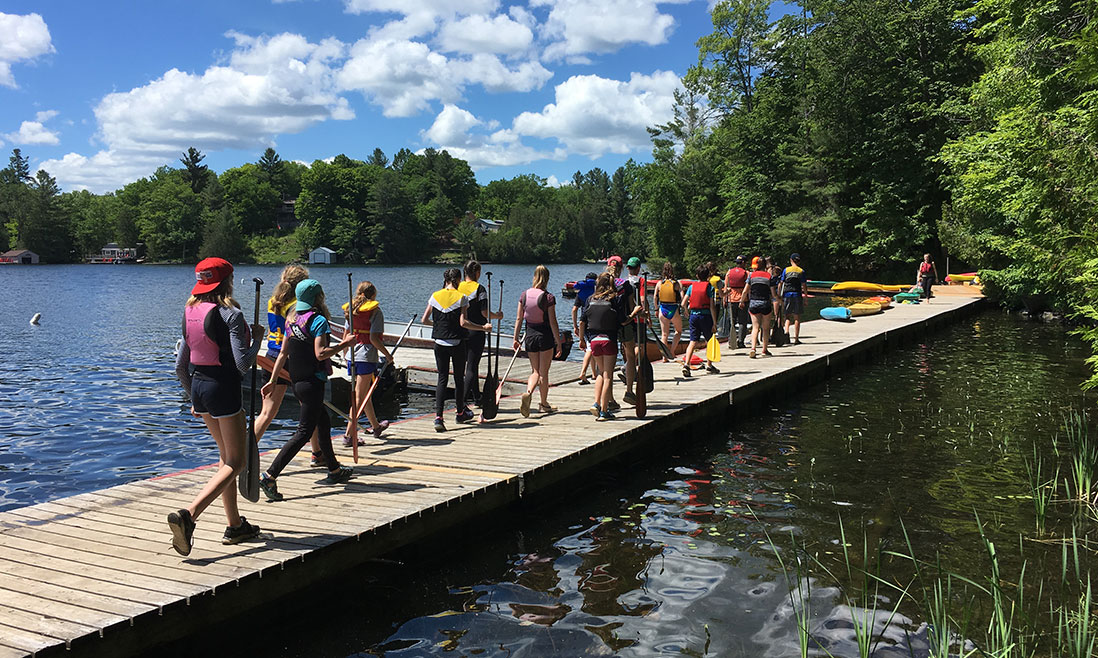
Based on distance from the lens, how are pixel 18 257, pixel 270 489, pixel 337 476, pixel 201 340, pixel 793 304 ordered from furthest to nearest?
pixel 18 257
pixel 793 304
pixel 337 476
pixel 270 489
pixel 201 340

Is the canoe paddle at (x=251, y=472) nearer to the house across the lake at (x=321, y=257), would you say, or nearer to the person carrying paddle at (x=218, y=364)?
the person carrying paddle at (x=218, y=364)

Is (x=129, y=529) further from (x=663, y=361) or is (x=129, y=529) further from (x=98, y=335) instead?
(x=98, y=335)

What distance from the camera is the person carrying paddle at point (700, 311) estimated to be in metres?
13.9

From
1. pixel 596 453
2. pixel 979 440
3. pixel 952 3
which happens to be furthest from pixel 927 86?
pixel 596 453

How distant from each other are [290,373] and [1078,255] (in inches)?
359

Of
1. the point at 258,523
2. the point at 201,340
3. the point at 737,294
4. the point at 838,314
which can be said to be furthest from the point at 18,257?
the point at 201,340

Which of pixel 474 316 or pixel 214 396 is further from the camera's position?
pixel 474 316

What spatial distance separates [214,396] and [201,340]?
0.39 m

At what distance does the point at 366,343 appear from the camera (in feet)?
29.1

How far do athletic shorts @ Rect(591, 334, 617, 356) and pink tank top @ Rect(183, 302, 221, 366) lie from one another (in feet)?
17.1

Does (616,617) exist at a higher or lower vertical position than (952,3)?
lower

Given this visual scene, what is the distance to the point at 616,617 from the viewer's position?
5926 mm

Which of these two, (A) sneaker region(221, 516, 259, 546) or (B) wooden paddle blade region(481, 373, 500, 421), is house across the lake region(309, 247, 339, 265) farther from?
(A) sneaker region(221, 516, 259, 546)

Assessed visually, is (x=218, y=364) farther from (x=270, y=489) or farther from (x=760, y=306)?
(x=760, y=306)
